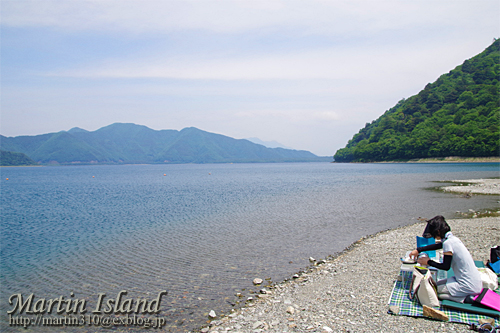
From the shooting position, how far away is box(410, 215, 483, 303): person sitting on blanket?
25.0ft

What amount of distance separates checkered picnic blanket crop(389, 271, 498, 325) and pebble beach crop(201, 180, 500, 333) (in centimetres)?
19

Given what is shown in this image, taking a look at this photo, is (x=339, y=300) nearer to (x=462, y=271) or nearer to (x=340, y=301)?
(x=340, y=301)

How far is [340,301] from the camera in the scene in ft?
31.5

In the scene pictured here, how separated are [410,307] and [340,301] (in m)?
2.01

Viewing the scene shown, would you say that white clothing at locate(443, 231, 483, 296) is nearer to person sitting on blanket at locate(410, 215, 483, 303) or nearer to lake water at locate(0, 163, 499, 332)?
person sitting on blanket at locate(410, 215, 483, 303)

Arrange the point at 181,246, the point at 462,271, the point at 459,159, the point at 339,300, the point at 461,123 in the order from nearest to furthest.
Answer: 1. the point at 462,271
2. the point at 339,300
3. the point at 181,246
4. the point at 459,159
5. the point at 461,123

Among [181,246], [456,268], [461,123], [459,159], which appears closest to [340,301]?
[456,268]

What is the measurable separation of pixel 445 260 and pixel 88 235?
73.8 feet

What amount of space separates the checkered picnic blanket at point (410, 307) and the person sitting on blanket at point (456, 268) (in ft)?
1.18

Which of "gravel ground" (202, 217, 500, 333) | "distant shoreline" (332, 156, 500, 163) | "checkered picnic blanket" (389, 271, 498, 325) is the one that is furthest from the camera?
"distant shoreline" (332, 156, 500, 163)

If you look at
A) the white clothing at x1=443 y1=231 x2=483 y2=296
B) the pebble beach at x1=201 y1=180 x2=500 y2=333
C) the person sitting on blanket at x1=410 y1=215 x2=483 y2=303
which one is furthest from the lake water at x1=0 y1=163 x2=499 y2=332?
the white clothing at x1=443 y1=231 x2=483 y2=296

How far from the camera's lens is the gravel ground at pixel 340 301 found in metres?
7.77

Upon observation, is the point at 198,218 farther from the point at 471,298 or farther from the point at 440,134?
the point at 440,134

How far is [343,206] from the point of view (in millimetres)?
33781
